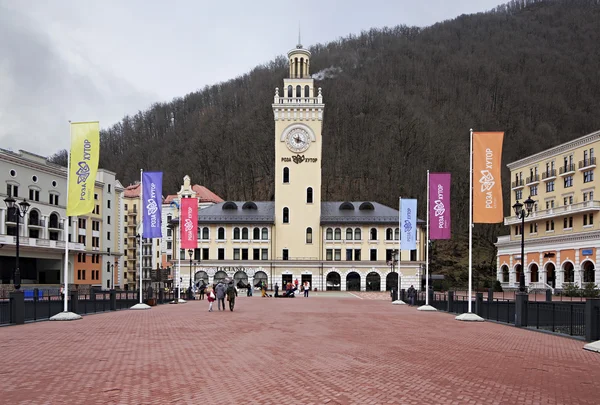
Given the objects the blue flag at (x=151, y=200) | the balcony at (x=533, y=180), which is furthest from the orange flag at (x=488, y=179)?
the balcony at (x=533, y=180)

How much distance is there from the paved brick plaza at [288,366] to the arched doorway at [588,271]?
43.1 m

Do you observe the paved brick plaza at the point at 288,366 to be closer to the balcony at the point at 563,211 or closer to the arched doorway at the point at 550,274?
the balcony at the point at 563,211

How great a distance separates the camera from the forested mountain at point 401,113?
117750mm

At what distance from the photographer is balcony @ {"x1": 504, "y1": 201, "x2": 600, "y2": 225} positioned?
193 feet

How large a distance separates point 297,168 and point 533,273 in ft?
113

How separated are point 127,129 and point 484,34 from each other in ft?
399

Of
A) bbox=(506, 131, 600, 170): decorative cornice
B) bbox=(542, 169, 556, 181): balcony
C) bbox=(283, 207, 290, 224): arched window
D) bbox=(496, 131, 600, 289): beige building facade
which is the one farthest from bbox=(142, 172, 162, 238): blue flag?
bbox=(542, 169, 556, 181): balcony

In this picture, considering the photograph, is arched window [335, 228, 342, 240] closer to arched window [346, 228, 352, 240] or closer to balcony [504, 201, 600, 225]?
arched window [346, 228, 352, 240]

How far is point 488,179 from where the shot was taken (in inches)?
1033

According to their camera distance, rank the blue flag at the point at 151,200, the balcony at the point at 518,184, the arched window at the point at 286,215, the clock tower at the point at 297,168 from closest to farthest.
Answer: the blue flag at the point at 151,200
the balcony at the point at 518,184
the clock tower at the point at 297,168
the arched window at the point at 286,215

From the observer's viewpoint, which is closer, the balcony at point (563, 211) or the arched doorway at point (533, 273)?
the balcony at point (563, 211)

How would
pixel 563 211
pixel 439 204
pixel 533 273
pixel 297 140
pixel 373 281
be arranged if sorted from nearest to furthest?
pixel 439 204 < pixel 563 211 < pixel 533 273 < pixel 373 281 < pixel 297 140

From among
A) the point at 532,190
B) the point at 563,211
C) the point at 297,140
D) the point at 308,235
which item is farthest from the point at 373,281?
the point at 563,211

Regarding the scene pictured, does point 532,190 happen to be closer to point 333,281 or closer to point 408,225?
point 333,281
